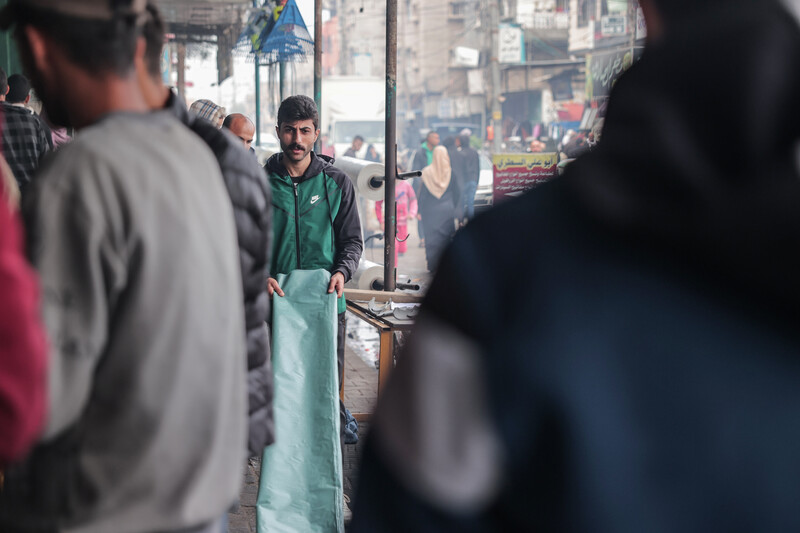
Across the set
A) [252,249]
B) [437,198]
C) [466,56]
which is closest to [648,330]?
[252,249]

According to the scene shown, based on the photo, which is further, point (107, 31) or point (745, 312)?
point (107, 31)

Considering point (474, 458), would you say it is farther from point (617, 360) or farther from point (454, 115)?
point (454, 115)

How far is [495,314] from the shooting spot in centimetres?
78

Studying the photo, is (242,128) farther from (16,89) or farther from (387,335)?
(16,89)

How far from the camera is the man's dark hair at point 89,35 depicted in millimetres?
1624

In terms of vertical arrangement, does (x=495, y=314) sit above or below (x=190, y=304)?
above

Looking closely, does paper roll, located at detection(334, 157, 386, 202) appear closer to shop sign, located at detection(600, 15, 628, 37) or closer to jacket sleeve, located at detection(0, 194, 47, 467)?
jacket sleeve, located at detection(0, 194, 47, 467)

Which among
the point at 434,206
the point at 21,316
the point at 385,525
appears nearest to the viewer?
the point at 385,525

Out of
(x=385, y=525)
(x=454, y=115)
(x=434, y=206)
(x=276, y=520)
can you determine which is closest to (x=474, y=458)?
(x=385, y=525)

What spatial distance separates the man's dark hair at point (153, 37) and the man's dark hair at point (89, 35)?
0.08 metres

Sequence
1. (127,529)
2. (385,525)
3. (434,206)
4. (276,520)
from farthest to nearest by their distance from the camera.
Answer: (434,206), (276,520), (127,529), (385,525)

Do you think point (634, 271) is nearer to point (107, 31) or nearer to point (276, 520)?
point (107, 31)

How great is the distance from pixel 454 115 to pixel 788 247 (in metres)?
55.0

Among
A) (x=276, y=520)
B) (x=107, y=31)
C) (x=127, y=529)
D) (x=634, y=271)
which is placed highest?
(x=107, y=31)
